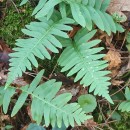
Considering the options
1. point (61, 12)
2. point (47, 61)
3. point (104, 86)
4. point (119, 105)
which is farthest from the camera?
point (47, 61)

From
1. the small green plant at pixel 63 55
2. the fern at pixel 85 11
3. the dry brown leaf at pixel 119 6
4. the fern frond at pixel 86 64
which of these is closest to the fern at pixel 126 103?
the small green plant at pixel 63 55

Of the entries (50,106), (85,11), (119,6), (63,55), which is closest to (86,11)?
(85,11)

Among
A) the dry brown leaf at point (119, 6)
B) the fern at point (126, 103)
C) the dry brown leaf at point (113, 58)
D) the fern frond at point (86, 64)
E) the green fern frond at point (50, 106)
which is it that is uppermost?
the dry brown leaf at point (119, 6)

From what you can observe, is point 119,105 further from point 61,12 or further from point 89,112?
point 61,12

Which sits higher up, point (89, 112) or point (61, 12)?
point (61, 12)

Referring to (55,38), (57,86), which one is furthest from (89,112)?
(55,38)

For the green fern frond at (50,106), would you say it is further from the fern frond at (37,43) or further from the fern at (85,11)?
→ the fern at (85,11)

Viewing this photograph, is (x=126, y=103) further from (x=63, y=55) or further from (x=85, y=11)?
(x=85, y=11)

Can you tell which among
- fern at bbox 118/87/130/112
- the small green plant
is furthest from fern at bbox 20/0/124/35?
fern at bbox 118/87/130/112

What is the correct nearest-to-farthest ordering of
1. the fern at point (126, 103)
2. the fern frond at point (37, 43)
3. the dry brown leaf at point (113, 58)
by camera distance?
the fern frond at point (37, 43) < the fern at point (126, 103) < the dry brown leaf at point (113, 58)
